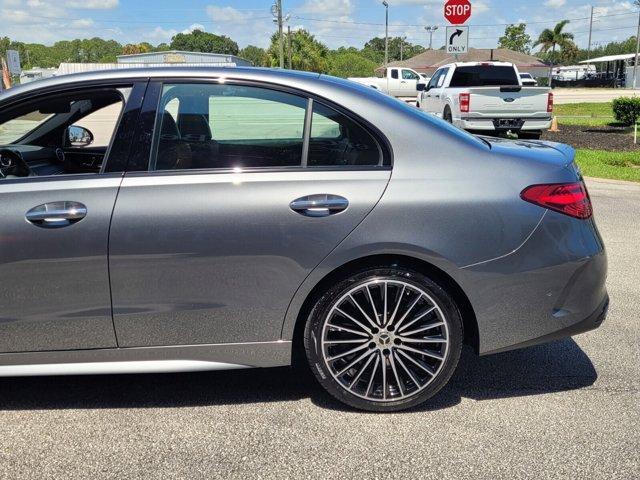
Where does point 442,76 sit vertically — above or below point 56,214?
above

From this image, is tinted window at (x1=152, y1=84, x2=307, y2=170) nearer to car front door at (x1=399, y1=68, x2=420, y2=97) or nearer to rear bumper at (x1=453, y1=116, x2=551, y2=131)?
rear bumper at (x1=453, y1=116, x2=551, y2=131)

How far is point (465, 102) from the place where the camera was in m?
14.0

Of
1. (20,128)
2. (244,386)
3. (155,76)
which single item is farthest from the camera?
(20,128)

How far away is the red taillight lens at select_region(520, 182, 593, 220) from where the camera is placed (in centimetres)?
322

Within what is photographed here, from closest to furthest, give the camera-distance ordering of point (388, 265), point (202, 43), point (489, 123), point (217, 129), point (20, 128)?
point (388, 265) < point (217, 129) < point (20, 128) < point (489, 123) < point (202, 43)

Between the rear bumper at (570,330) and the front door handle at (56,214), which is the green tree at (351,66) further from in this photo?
the front door handle at (56,214)

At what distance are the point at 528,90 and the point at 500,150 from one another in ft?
37.7

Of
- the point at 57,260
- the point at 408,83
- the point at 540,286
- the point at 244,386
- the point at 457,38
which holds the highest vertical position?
the point at 457,38

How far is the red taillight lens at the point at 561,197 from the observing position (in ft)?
10.6

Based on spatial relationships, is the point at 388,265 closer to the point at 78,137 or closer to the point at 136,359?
the point at 136,359

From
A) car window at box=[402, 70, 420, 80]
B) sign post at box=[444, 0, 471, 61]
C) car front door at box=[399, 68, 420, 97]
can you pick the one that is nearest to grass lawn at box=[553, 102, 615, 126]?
sign post at box=[444, 0, 471, 61]

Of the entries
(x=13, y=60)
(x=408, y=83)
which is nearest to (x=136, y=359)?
(x=13, y=60)

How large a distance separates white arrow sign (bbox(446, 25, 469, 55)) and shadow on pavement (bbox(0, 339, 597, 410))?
12129mm

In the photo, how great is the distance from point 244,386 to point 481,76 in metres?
13.8
